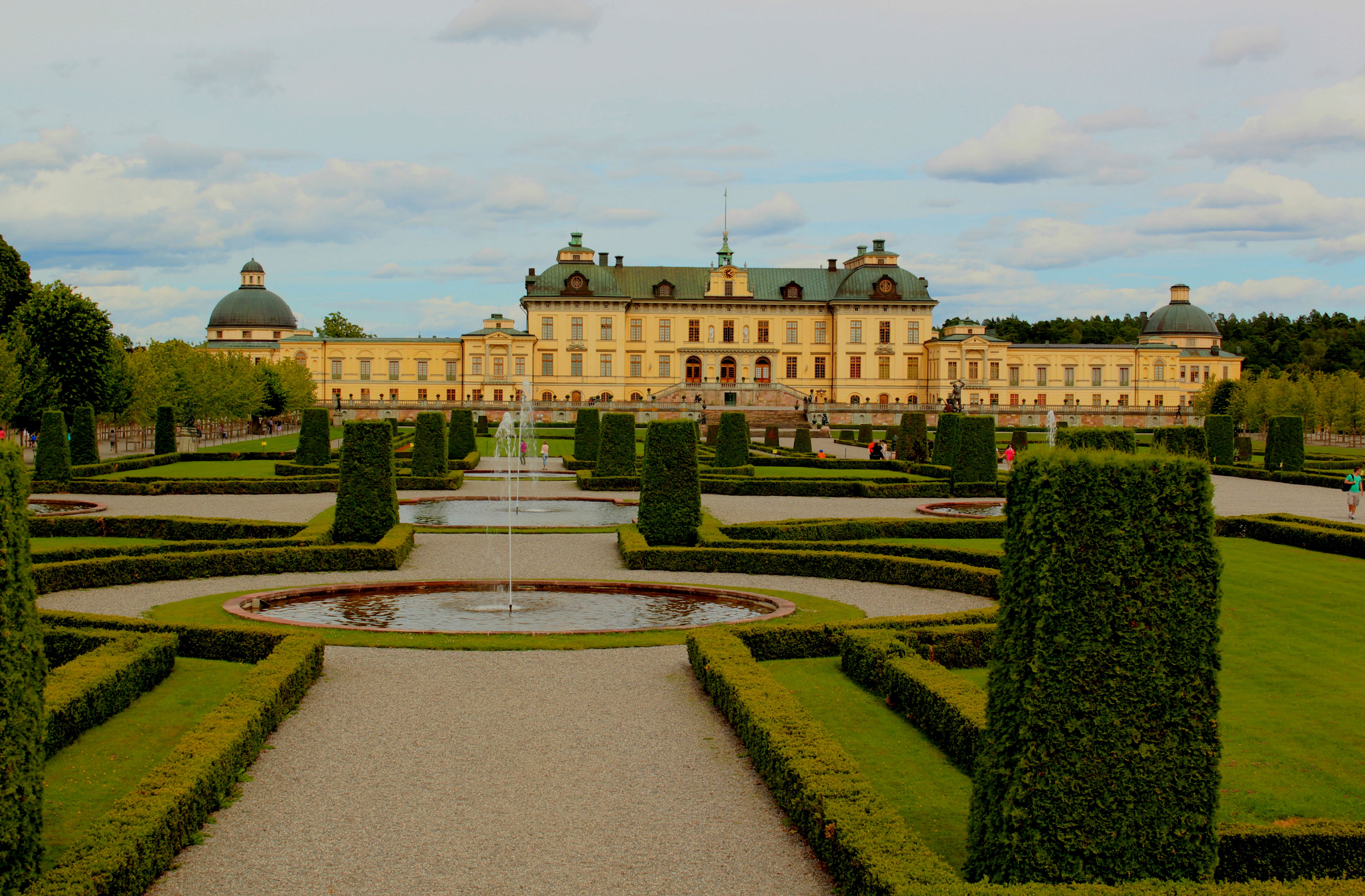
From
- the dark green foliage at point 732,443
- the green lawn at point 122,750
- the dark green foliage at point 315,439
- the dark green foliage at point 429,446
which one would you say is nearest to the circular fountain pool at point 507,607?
the green lawn at point 122,750

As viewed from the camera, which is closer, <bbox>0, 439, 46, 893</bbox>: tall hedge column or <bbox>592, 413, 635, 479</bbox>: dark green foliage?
<bbox>0, 439, 46, 893</bbox>: tall hedge column

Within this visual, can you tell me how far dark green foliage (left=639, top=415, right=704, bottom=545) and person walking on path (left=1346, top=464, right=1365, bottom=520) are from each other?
1223 centimetres

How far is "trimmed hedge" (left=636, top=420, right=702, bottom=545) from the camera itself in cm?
1434

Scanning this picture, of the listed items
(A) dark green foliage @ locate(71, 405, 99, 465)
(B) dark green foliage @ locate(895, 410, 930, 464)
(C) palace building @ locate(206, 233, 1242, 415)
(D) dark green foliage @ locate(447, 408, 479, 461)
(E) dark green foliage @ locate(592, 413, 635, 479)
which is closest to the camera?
(E) dark green foliage @ locate(592, 413, 635, 479)

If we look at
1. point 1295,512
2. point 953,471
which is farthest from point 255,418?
point 1295,512

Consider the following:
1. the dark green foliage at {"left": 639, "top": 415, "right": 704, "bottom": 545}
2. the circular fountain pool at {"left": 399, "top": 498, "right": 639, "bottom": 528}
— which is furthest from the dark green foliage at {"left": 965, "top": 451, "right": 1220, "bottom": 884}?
the circular fountain pool at {"left": 399, "top": 498, "right": 639, "bottom": 528}

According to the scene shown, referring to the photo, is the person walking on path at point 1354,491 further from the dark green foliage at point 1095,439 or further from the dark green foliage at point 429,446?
the dark green foliage at point 429,446

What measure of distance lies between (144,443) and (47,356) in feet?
26.2

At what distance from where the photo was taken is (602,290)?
6825cm

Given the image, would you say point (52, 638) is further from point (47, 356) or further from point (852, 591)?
point (47, 356)

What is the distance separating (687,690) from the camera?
25.7 feet

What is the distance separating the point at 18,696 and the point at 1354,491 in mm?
20717

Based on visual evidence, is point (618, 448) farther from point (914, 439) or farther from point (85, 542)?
point (85, 542)

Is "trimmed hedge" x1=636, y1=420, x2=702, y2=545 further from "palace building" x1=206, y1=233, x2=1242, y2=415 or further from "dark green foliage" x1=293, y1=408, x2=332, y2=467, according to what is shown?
"palace building" x1=206, y1=233, x2=1242, y2=415
